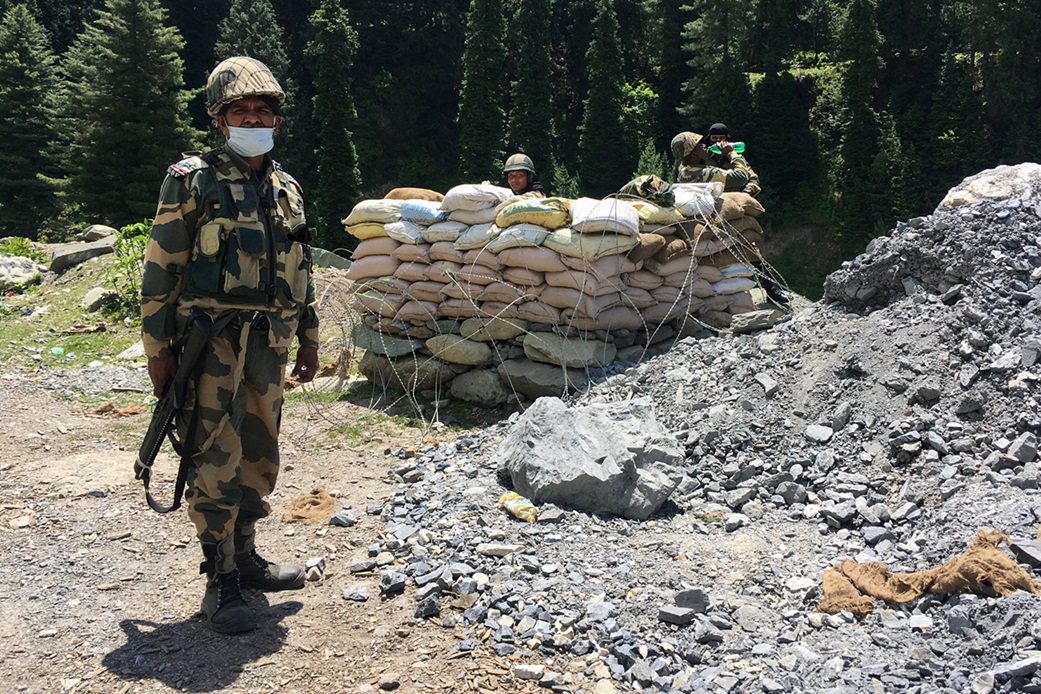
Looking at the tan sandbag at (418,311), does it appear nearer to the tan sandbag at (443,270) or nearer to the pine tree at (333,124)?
the tan sandbag at (443,270)

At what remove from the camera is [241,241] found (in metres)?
3.14

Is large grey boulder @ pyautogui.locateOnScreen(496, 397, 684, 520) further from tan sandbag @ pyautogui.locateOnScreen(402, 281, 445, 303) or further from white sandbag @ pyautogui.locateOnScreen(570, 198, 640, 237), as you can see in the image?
tan sandbag @ pyautogui.locateOnScreen(402, 281, 445, 303)

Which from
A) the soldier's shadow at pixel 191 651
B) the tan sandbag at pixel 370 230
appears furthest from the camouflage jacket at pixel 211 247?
the tan sandbag at pixel 370 230

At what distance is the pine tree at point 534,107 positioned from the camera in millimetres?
30062

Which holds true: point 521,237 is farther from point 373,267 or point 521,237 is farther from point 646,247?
point 373,267

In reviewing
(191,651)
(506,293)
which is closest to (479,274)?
(506,293)

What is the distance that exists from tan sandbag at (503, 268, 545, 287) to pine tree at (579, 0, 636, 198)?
2307 centimetres

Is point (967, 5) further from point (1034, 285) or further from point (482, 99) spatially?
point (1034, 285)

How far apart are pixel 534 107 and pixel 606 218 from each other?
1000 inches

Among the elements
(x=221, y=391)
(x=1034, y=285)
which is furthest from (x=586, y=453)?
(x=1034, y=285)

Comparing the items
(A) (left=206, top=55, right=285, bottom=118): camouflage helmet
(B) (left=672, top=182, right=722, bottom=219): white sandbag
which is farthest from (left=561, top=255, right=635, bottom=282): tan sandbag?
(A) (left=206, top=55, right=285, bottom=118): camouflage helmet

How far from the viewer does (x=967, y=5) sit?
25344 mm

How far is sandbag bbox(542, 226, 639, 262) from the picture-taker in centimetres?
585

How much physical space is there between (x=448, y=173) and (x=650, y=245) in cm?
2956
